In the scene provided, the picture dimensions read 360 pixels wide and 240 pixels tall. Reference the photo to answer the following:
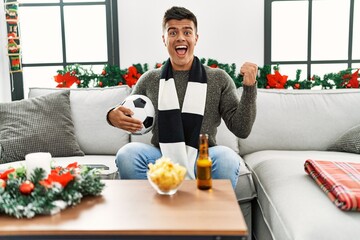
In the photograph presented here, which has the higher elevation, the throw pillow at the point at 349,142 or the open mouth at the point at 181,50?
the open mouth at the point at 181,50

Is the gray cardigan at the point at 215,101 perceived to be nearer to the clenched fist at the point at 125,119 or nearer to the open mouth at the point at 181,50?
the open mouth at the point at 181,50

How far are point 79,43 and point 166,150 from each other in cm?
173

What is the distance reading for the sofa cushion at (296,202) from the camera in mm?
1320

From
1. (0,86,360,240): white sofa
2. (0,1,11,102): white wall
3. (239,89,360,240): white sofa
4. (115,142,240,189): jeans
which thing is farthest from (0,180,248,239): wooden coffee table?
(0,1,11,102): white wall

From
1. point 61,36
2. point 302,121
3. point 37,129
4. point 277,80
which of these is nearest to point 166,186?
point 37,129

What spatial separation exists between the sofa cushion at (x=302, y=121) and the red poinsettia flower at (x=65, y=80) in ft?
4.56

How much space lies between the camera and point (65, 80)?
3.05 m

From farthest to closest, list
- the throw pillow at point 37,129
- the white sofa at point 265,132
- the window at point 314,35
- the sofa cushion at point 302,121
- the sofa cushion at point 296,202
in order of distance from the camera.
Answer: the window at point 314,35, the sofa cushion at point 302,121, the throw pillow at point 37,129, the white sofa at point 265,132, the sofa cushion at point 296,202

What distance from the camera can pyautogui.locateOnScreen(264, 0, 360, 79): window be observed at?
125 inches

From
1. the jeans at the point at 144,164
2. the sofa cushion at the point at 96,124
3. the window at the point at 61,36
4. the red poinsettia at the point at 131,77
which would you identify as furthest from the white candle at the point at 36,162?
the window at the point at 61,36

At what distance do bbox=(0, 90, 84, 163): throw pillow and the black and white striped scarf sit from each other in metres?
0.74

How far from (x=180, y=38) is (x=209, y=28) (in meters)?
1.12

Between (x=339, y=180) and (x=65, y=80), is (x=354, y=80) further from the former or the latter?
(x=65, y=80)

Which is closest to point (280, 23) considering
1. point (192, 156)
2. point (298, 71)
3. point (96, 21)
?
point (298, 71)
